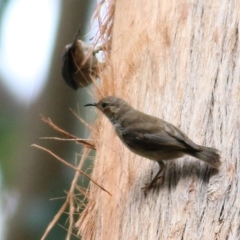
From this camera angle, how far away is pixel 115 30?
4.23m

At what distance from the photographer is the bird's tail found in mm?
2879

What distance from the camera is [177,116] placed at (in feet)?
10.6

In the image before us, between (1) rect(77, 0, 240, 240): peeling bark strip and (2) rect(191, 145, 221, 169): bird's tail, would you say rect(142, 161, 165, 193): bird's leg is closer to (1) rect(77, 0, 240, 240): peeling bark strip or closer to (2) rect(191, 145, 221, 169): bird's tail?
(1) rect(77, 0, 240, 240): peeling bark strip

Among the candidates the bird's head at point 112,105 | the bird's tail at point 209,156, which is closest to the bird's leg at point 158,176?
the bird's tail at point 209,156

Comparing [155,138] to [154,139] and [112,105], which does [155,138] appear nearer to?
[154,139]

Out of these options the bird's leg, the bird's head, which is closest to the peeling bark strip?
the bird's leg

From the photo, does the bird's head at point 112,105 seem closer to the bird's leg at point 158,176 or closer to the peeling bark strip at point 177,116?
the peeling bark strip at point 177,116

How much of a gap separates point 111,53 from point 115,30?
7.1 inches

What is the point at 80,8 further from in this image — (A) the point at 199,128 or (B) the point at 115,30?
(A) the point at 199,128

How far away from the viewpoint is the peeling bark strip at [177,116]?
9.50 ft

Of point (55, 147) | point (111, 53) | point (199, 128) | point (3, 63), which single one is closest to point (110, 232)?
point (199, 128)

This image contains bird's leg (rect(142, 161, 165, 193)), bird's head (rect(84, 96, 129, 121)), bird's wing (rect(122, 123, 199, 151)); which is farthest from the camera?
bird's head (rect(84, 96, 129, 121))

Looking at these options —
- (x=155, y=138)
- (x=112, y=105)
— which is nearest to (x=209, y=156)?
(x=155, y=138)

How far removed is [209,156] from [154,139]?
0.35 metres
